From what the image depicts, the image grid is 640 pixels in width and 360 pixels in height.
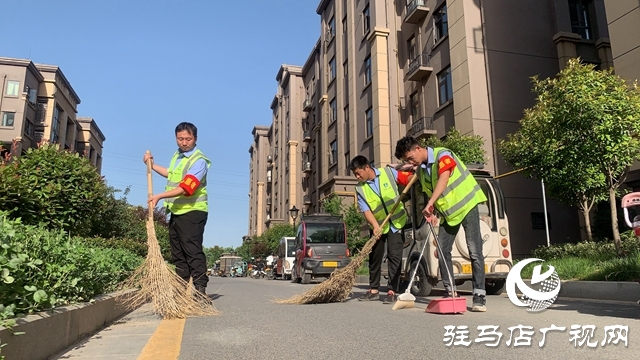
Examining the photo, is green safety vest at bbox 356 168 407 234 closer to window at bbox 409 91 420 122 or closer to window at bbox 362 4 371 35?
window at bbox 409 91 420 122

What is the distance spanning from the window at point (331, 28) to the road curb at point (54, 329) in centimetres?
3401

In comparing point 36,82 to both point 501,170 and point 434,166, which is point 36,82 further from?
point 434,166

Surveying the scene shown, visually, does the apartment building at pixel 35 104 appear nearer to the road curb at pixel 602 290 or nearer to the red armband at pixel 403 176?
the red armband at pixel 403 176

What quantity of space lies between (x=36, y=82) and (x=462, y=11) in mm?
39840

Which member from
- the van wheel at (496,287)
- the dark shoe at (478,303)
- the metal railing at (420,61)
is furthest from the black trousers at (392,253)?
the metal railing at (420,61)

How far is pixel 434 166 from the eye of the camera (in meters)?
5.57

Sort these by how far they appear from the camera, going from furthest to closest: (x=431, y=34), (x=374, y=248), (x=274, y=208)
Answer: (x=274, y=208)
(x=431, y=34)
(x=374, y=248)

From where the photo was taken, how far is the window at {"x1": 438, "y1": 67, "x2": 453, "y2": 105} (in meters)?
20.7

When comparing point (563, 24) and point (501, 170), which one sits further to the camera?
point (563, 24)

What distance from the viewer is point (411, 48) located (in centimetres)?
2517

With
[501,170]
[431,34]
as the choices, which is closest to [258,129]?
[431,34]

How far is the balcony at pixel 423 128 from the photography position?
69.3 ft

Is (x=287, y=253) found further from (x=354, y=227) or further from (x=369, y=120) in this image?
(x=369, y=120)

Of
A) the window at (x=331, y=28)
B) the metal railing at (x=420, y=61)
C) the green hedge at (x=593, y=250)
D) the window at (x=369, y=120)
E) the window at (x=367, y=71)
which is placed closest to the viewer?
the green hedge at (x=593, y=250)
